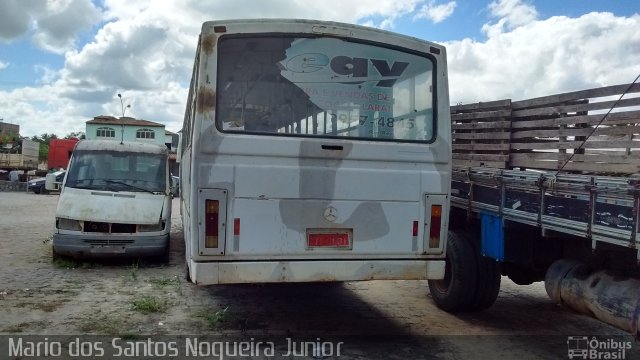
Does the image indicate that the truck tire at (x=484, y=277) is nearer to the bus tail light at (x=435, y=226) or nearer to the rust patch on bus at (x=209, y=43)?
the bus tail light at (x=435, y=226)

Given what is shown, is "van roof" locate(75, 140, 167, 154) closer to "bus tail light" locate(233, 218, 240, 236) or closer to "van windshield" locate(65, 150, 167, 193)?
"van windshield" locate(65, 150, 167, 193)

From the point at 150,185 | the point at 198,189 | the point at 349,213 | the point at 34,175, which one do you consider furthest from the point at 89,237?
the point at 34,175

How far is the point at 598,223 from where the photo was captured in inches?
157

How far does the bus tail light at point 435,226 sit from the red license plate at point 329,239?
835mm

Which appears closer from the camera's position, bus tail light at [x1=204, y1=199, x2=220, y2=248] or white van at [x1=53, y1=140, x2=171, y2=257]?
bus tail light at [x1=204, y1=199, x2=220, y2=248]

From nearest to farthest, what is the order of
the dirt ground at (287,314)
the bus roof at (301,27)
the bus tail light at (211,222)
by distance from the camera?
the bus tail light at (211,222) → the bus roof at (301,27) → the dirt ground at (287,314)

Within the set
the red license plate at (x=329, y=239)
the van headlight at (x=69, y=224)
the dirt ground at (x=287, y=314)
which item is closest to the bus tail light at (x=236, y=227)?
the red license plate at (x=329, y=239)

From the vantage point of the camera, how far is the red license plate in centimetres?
493

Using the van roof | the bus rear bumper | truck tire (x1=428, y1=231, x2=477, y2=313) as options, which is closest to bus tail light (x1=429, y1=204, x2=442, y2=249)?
the bus rear bumper

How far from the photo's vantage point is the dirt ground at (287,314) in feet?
17.5

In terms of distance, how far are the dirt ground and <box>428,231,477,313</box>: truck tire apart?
0.22 metres

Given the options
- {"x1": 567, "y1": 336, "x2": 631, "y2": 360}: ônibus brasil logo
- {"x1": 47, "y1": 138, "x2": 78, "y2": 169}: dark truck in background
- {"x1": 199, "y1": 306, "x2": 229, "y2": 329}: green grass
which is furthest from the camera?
{"x1": 47, "y1": 138, "x2": 78, "y2": 169}: dark truck in background

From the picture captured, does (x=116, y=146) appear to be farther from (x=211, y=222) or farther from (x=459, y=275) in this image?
(x=459, y=275)

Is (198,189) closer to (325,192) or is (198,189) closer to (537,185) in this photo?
(325,192)
